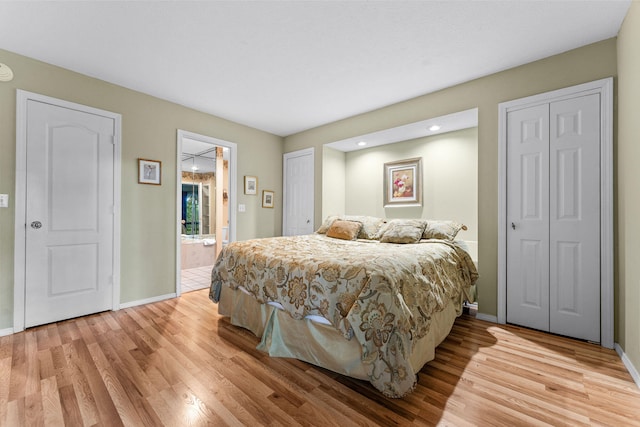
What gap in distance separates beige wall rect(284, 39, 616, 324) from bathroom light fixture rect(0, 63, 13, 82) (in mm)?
3944

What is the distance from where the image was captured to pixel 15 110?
2.50m

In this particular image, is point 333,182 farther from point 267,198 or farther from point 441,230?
point 441,230

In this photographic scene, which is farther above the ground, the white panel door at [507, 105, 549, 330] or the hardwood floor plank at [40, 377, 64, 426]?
the white panel door at [507, 105, 549, 330]

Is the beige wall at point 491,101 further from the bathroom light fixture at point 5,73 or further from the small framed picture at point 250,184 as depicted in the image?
the bathroom light fixture at point 5,73

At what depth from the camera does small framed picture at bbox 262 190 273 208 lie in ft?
15.6

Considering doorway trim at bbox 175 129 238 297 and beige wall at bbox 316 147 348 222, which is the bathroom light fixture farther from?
beige wall at bbox 316 147 348 222

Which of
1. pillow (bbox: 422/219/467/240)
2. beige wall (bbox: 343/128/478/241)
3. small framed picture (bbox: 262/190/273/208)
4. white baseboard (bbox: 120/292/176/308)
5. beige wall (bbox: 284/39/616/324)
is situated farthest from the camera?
small framed picture (bbox: 262/190/273/208)

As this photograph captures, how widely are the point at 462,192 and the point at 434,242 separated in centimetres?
108

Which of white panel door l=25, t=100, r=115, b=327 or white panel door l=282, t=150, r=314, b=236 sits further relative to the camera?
white panel door l=282, t=150, r=314, b=236

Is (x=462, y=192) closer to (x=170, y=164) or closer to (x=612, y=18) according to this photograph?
(x=612, y=18)

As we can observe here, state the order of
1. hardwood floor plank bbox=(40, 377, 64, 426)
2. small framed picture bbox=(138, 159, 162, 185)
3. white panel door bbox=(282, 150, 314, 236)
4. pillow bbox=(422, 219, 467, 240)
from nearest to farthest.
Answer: hardwood floor plank bbox=(40, 377, 64, 426) < pillow bbox=(422, 219, 467, 240) < small framed picture bbox=(138, 159, 162, 185) < white panel door bbox=(282, 150, 314, 236)

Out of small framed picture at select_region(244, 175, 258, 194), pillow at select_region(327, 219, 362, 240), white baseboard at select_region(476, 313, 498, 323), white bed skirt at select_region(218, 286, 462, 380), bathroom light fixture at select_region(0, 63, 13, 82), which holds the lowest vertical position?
white baseboard at select_region(476, 313, 498, 323)

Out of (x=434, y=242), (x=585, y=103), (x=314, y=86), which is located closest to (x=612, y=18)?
(x=585, y=103)

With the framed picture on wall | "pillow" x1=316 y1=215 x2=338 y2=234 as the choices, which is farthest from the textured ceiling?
"pillow" x1=316 y1=215 x2=338 y2=234
